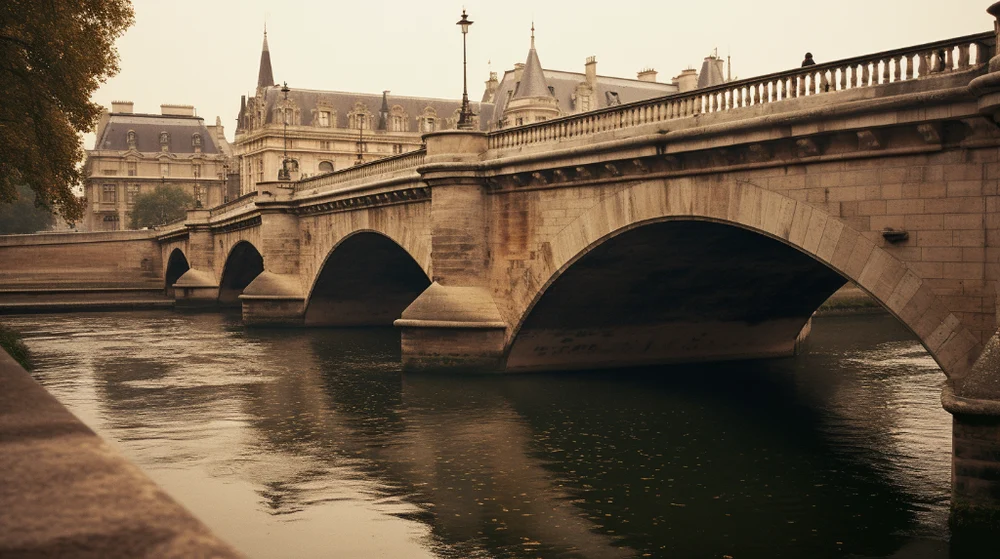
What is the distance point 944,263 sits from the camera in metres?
14.9

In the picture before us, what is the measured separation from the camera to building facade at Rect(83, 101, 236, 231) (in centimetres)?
11512

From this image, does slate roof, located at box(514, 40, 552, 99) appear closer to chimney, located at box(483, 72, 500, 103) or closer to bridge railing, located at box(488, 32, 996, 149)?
chimney, located at box(483, 72, 500, 103)

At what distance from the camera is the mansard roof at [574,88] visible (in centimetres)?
8319

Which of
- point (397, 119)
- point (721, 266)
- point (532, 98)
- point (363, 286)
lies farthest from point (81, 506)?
point (397, 119)

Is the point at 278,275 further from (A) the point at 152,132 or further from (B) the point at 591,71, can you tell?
(A) the point at 152,132

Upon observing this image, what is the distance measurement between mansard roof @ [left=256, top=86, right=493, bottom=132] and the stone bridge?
4955cm

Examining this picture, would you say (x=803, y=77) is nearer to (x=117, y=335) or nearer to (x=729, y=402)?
(x=729, y=402)

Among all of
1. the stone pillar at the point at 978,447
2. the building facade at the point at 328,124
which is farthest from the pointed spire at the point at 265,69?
the stone pillar at the point at 978,447

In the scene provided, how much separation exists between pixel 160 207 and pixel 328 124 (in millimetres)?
25104

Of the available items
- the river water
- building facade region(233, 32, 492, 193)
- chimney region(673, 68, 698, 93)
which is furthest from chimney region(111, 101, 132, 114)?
the river water

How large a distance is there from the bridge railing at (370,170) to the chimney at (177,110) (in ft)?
275

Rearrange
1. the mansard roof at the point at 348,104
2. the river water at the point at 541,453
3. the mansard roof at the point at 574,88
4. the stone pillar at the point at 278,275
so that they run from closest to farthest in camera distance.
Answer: the river water at the point at 541,453 < the stone pillar at the point at 278,275 < the mansard roof at the point at 574,88 < the mansard roof at the point at 348,104

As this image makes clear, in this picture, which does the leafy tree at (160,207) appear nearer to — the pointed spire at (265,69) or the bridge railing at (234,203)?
the pointed spire at (265,69)

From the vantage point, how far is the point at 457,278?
1103 inches
